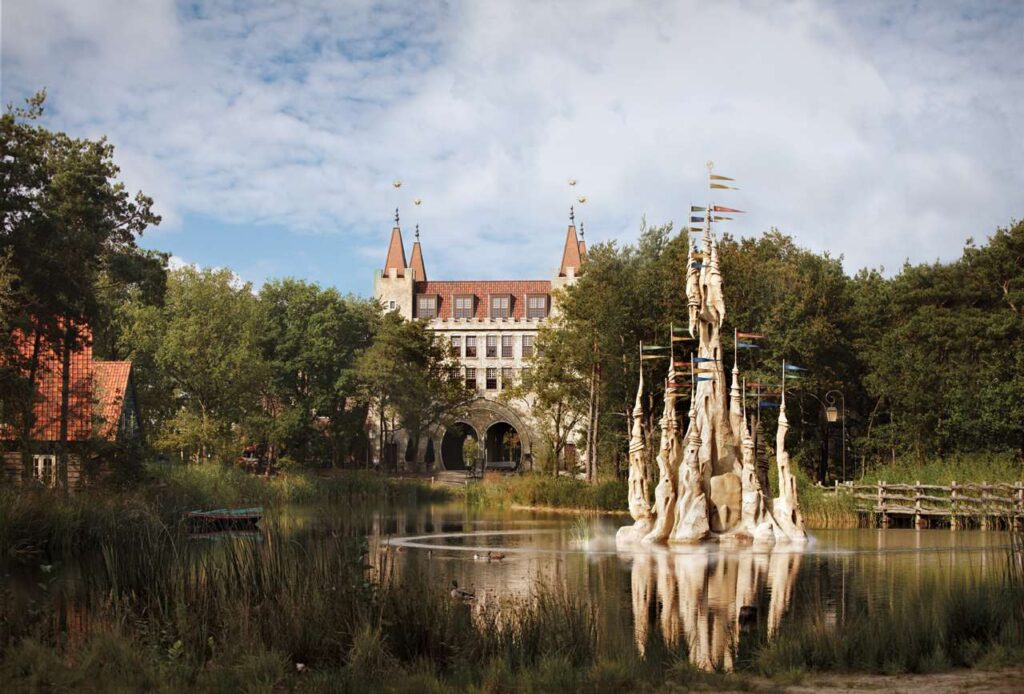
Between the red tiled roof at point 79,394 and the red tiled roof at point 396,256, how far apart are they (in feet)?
127

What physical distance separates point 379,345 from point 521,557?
3807 centimetres

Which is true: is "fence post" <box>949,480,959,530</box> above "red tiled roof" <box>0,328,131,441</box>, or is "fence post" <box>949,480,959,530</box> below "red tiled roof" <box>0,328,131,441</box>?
below

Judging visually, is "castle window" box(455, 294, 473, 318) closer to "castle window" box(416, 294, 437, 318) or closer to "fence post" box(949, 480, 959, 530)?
"castle window" box(416, 294, 437, 318)

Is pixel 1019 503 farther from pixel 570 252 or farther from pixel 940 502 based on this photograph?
pixel 570 252

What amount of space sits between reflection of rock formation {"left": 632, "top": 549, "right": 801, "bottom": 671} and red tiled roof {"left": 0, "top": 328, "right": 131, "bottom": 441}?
18.7 m

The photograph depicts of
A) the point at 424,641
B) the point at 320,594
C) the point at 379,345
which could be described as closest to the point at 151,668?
the point at 320,594

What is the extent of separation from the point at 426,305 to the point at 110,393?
4152 cm

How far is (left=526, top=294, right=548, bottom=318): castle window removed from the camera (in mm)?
78625

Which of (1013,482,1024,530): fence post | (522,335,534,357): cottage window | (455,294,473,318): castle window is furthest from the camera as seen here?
(455,294,473,318): castle window

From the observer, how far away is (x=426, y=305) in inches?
3125

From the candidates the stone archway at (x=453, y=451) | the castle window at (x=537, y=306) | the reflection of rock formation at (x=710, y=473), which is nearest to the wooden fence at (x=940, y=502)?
the reflection of rock formation at (x=710, y=473)

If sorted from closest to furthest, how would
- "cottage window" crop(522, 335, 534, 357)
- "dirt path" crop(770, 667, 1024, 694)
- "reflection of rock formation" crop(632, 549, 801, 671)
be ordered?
1. "dirt path" crop(770, 667, 1024, 694)
2. "reflection of rock formation" crop(632, 549, 801, 671)
3. "cottage window" crop(522, 335, 534, 357)

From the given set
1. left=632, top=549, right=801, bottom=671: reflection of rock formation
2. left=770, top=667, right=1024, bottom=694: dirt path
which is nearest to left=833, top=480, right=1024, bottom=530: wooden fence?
left=632, top=549, right=801, bottom=671: reflection of rock formation

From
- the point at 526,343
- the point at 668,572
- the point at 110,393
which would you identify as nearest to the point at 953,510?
the point at 668,572
